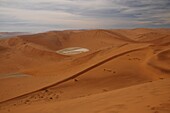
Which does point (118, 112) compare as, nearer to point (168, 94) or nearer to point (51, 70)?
point (168, 94)

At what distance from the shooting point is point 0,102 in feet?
36.7

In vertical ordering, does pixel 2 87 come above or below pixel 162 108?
below

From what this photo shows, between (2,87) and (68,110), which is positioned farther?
(2,87)

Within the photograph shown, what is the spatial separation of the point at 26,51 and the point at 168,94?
25.0 m

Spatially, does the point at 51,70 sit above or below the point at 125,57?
below

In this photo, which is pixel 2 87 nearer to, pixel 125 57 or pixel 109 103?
pixel 125 57

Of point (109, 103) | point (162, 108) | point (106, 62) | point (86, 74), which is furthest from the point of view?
point (106, 62)

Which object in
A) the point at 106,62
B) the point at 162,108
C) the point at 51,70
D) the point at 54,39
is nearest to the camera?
the point at 162,108

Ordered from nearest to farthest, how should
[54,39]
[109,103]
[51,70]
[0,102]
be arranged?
[109,103] → [0,102] → [51,70] → [54,39]

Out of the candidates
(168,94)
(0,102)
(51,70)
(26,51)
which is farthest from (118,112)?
(26,51)

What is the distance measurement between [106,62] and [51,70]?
14.5 feet

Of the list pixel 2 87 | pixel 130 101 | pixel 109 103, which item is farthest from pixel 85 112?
pixel 2 87

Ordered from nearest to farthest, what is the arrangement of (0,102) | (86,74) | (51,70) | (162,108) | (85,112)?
(162,108) < (85,112) < (0,102) < (86,74) < (51,70)

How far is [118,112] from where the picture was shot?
18.2 ft
